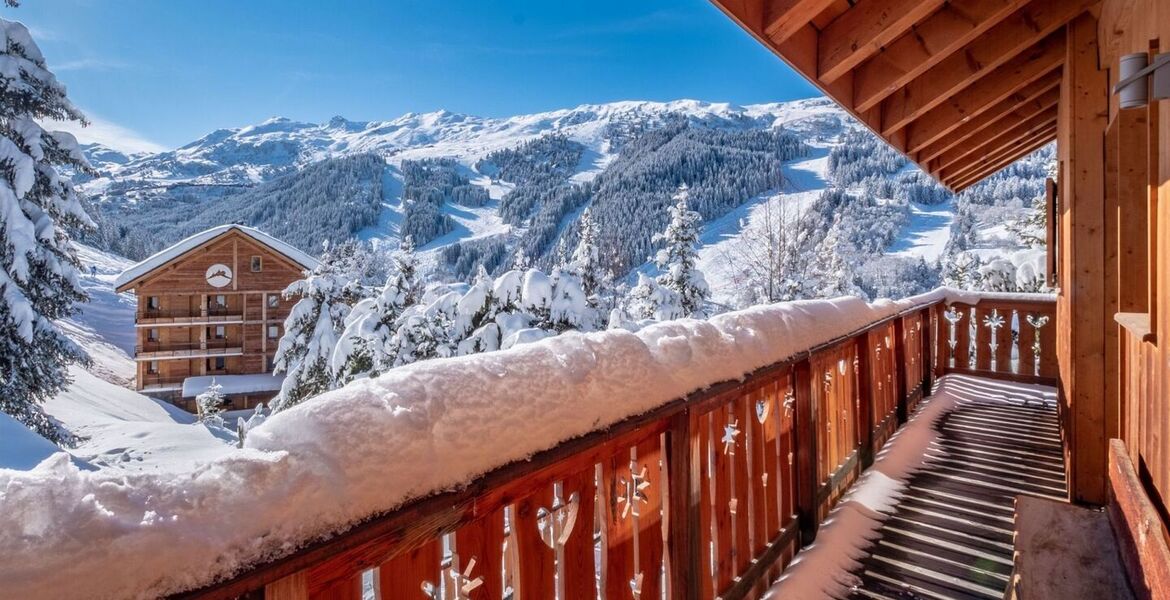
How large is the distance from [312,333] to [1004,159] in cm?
1299

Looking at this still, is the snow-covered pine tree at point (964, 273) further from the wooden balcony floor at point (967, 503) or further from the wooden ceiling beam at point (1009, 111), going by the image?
the wooden balcony floor at point (967, 503)

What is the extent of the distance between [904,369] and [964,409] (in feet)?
3.22

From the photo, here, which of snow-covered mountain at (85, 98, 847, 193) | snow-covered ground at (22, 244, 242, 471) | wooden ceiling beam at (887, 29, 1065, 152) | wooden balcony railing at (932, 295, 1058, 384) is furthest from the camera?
snow-covered mountain at (85, 98, 847, 193)

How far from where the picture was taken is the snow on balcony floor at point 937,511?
99.2 inches

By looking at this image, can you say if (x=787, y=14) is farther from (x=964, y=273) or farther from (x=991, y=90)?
(x=964, y=273)

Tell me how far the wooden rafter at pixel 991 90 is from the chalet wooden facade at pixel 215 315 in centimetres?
1928

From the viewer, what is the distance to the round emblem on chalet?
1933 centimetres

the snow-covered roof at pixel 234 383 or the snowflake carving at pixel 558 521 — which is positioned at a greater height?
the snowflake carving at pixel 558 521

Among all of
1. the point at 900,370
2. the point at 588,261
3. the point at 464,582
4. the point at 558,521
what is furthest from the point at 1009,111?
the point at 588,261

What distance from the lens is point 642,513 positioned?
1607 millimetres

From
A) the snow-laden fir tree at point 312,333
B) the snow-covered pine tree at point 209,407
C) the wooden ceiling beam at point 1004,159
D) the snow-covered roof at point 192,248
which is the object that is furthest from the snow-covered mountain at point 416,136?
the snow-covered pine tree at point 209,407

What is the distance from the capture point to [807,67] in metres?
3.10

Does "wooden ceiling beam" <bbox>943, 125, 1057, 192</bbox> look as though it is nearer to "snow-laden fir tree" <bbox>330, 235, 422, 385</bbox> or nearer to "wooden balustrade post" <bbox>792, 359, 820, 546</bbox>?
"wooden balustrade post" <bbox>792, 359, 820, 546</bbox>

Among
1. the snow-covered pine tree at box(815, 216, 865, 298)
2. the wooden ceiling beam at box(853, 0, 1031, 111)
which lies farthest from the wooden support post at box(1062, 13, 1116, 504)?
the snow-covered pine tree at box(815, 216, 865, 298)
